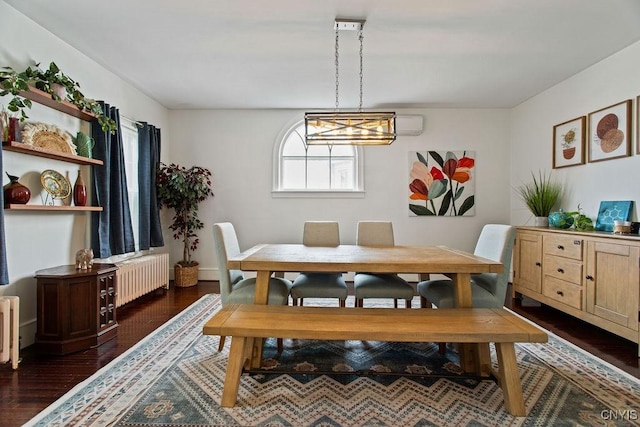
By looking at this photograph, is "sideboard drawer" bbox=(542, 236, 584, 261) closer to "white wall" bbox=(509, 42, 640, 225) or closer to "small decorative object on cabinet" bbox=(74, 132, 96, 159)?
"white wall" bbox=(509, 42, 640, 225)

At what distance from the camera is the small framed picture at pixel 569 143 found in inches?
142

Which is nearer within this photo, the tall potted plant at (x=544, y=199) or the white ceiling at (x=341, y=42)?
the white ceiling at (x=341, y=42)

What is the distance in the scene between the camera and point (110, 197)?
11.4ft

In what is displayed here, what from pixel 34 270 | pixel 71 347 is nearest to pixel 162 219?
pixel 34 270

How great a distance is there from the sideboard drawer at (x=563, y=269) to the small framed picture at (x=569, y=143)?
1209 mm

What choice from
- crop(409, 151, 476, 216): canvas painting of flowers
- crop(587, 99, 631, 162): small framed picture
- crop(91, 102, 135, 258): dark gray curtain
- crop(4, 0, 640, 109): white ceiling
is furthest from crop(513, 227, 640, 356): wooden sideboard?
crop(91, 102, 135, 258): dark gray curtain

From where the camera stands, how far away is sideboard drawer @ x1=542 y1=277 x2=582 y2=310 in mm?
3045

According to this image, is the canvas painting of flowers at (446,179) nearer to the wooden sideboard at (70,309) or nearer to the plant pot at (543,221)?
the plant pot at (543,221)

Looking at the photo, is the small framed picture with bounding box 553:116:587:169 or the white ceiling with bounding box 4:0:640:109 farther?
the small framed picture with bounding box 553:116:587:169

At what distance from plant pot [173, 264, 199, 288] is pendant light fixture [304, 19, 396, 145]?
299 centimetres

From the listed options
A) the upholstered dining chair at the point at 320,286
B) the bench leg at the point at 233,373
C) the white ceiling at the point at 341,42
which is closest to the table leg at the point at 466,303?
the upholstered dining chair at the point at 320,286

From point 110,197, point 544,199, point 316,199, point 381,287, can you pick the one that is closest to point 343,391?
point 381,287

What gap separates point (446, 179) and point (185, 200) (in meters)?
3.86

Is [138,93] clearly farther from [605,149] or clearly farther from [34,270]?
[605,149]
